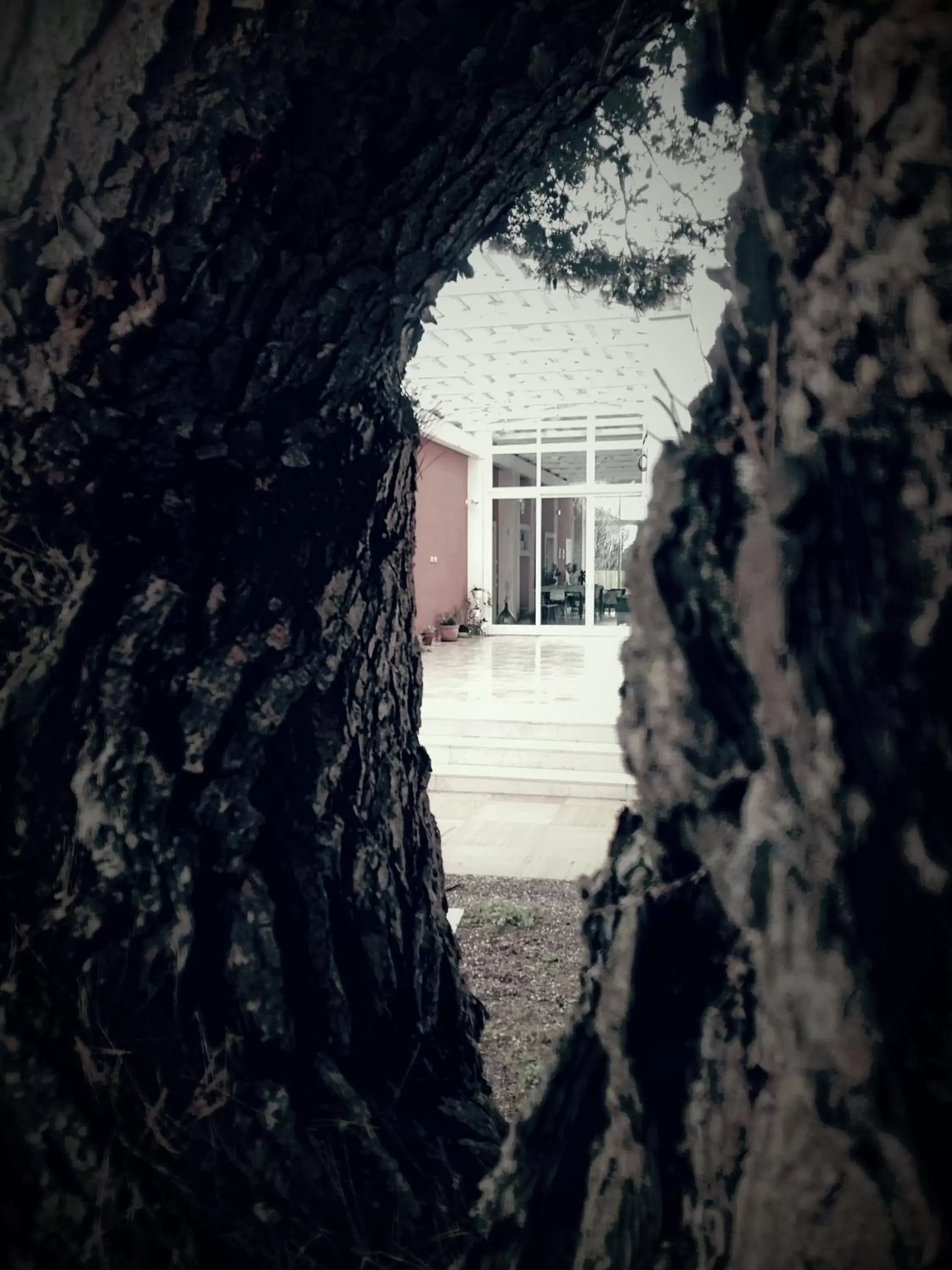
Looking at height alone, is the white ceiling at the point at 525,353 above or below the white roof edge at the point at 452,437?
above

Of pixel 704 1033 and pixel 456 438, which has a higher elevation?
pixel 456 438

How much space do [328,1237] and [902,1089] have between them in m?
0.55

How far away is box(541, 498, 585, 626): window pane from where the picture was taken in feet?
2.31

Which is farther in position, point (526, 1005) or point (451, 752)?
point (451, 752)

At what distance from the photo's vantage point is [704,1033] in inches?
23.4

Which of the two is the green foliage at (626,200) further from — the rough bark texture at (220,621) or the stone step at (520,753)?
the stone step at (520,753)

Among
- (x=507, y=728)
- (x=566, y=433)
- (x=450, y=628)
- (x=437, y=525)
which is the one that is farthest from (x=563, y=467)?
(x=450, y=628)

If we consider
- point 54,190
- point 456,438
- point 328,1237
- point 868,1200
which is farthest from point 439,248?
point 328,1237

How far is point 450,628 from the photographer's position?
133 cm

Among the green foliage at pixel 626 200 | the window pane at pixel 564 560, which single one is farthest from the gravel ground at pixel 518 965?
the green foliage at pixel 626 200

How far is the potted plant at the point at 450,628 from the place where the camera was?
1.24m

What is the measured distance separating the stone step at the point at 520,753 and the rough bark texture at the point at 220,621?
5.0 inches

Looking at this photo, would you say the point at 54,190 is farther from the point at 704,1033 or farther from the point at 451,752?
the point at 704,1033

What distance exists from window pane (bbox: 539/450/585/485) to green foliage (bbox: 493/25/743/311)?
5.3 inches
